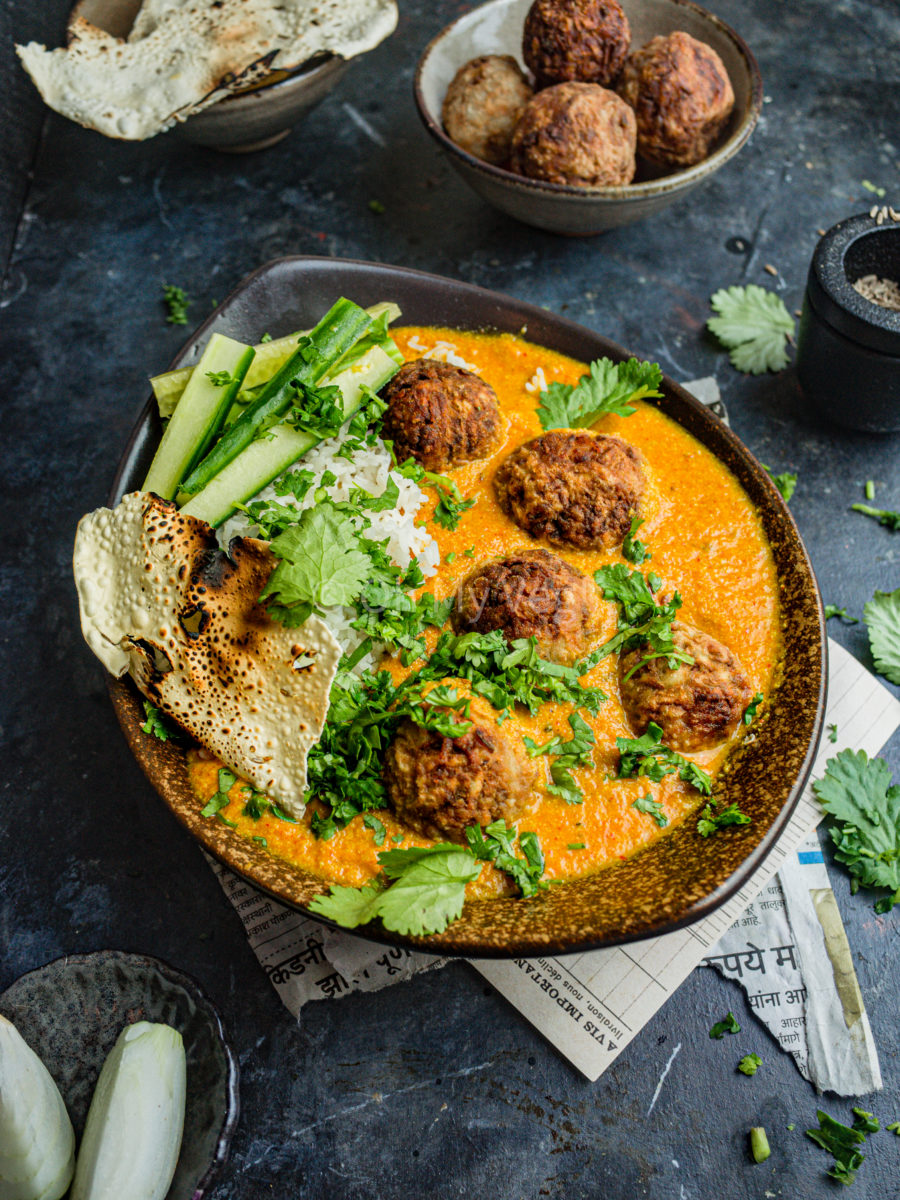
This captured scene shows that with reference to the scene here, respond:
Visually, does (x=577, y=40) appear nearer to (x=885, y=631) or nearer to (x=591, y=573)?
(x=591, y=573)

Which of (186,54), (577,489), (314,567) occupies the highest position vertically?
(186,54)

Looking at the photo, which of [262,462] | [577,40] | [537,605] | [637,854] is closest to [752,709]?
[637,854]

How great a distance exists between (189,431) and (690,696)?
1.90 meters

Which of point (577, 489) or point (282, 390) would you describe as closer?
point (577, 489)

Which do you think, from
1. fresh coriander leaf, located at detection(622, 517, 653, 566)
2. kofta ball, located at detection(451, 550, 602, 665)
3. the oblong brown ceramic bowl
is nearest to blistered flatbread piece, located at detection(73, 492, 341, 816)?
the oblong brown ceramic bowl

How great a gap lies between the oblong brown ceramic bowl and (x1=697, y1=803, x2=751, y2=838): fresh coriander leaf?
0.02m

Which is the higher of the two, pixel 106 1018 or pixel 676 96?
pixel 676 96

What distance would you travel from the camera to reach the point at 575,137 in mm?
3635

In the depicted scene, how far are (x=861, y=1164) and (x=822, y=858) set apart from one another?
2.99 feet

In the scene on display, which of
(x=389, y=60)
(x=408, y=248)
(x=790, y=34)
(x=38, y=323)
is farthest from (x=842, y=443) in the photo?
(x=38, y=323)

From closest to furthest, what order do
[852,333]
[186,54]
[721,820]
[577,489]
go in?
[721,820]
[577,489]
[852,333]
[186,54]

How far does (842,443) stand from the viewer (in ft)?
13.0

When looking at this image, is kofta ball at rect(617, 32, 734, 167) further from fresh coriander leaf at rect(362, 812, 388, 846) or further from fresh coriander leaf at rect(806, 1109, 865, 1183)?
fresh coriander leaf at rect(806, 1109, 865, 1183)

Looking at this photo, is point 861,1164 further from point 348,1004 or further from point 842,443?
point 842,443
